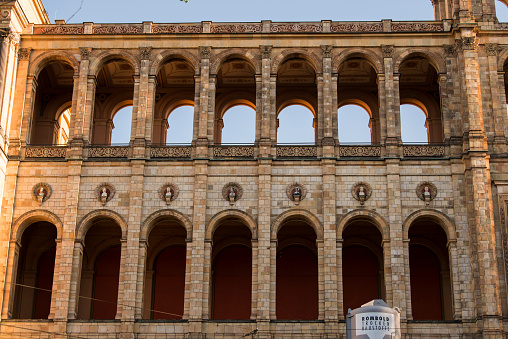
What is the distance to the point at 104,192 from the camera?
37.4 metres

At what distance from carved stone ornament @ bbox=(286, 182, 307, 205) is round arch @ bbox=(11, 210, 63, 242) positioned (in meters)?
10.3

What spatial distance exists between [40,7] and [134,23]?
5.95 metres

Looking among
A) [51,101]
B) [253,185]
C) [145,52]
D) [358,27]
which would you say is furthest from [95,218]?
[358,27]

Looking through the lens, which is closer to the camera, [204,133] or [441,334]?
[441,334]

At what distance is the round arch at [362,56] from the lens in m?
39.4

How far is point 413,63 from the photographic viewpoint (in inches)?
1639

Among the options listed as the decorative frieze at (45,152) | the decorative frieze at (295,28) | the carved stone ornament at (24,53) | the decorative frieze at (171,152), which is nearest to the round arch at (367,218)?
the decorative frieze at (171,152)

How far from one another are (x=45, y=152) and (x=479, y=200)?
774 inches

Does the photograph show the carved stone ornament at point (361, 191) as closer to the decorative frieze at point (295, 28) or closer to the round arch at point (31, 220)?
the decorative frieze at point (295, 28)

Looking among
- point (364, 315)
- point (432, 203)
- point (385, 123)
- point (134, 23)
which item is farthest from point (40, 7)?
point (364, 315)

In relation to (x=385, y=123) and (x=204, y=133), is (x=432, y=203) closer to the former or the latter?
(x=385, y=123)

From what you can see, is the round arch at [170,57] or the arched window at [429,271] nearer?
the arched window at [429,271]

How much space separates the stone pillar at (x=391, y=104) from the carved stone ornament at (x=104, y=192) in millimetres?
12572

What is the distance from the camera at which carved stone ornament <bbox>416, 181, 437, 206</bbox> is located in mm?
36891
